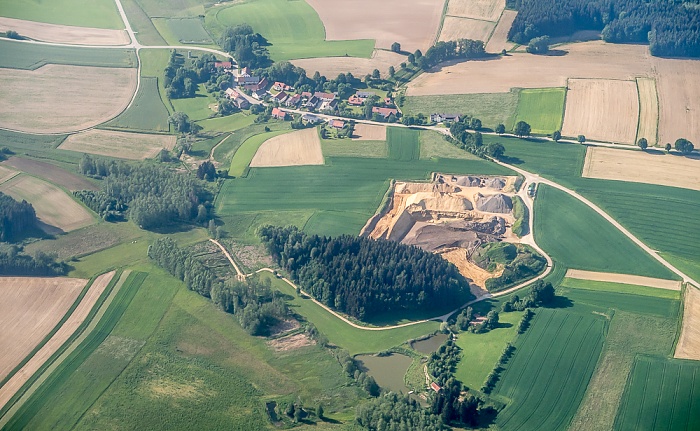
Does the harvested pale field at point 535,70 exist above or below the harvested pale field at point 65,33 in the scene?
below

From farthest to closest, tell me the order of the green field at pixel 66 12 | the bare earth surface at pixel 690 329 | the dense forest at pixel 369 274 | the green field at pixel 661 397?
the green field at pixel 66 12
the dense forest at pixel 369 274
the bare earth surface at pixel 690 329
the green field at pixel 661 397

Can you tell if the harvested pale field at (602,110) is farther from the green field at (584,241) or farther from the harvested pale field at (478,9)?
the harvested pale field at (478,9)

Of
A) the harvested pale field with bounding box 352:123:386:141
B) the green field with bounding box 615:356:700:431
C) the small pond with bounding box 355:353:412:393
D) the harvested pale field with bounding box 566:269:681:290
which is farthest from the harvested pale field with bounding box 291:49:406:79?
the green field with bounding box 615:356:700:431

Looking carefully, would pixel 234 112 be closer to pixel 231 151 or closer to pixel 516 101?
pixel 231 151

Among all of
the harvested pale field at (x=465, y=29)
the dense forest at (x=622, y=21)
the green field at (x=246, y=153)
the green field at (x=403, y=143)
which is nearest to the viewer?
the green field at (x=246, y=153)

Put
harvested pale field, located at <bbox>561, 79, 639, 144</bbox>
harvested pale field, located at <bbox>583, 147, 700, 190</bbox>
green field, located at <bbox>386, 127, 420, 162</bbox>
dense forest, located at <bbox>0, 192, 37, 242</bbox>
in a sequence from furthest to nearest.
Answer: harvested pale field, located at <bbox>561, 79, 639, 144</bbox>
green field, located at <bbox>386, 127, 420, 162</bbox>
harvested pale field, located at <bbox>583, 147, 700, 190</bbox>
dense forest, located at <bbox>0, 192, 37, 242</bbox>

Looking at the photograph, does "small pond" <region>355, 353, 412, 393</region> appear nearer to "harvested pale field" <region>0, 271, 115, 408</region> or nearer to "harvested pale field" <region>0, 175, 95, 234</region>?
"harvested pale field" <region>0, 271, 115, 408</region>

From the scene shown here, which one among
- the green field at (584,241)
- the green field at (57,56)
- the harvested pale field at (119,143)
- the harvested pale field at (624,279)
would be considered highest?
the green field at (57,56)

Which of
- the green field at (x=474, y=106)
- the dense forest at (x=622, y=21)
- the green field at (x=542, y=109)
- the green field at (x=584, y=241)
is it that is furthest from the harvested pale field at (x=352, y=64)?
the green field at (x=584, y=241)
